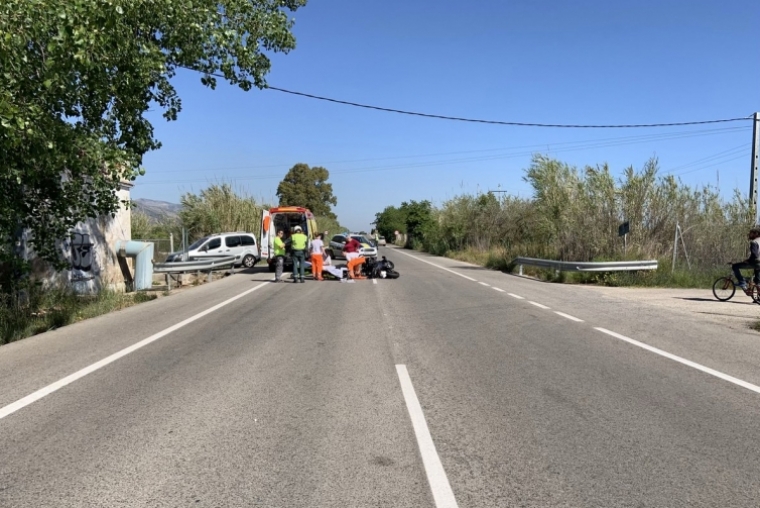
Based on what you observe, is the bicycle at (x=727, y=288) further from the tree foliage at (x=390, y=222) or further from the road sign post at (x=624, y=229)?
the tree foliage at (x=390, y=222)

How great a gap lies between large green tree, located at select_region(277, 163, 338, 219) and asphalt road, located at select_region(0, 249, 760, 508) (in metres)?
83.6

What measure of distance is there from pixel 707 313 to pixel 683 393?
286 inches

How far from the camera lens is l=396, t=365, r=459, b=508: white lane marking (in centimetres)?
356

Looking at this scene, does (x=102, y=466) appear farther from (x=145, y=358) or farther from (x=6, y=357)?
(x=6, y=357)

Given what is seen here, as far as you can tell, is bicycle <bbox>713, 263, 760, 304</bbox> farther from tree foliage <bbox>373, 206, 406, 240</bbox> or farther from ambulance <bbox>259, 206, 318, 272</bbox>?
tree foliage <bbox>373, 206, 406, 240</bbox>

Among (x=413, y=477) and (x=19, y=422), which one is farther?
(x=19, y=422)

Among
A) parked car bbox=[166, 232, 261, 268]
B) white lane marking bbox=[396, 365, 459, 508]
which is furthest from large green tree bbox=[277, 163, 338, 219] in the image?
white lane marking bbox=[396, 365, 459, 508]

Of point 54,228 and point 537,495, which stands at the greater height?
point 54,228

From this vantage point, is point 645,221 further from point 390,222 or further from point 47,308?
point 390,222

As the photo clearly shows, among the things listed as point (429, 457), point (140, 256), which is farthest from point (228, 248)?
point (429, 457)

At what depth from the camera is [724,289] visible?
14398 millimetres

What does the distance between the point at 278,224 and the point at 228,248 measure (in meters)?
2.91

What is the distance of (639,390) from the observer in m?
5.93

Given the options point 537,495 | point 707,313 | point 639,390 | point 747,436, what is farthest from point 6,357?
point 707,313
